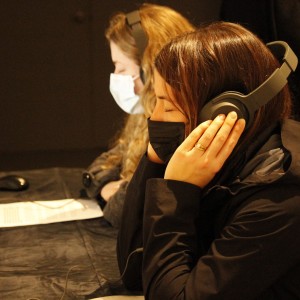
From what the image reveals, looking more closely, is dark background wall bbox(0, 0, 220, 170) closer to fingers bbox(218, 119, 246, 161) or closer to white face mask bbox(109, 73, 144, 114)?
white face mask bbox(109, 73, 144, 114)

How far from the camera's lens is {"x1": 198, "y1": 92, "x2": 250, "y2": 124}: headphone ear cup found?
31.2 inches

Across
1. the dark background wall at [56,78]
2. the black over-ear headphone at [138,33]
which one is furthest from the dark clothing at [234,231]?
the dark background wall at [56,78]

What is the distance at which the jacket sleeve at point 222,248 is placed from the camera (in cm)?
71

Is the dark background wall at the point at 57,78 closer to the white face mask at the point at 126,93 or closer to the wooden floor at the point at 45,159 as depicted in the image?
the wooden floor at the point at 45,159

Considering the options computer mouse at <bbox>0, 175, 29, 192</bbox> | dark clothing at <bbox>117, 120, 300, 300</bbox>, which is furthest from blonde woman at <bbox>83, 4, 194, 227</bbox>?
dark clothing at <bbox>117, 120, 300, 300</bbox>

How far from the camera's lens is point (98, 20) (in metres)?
2.71

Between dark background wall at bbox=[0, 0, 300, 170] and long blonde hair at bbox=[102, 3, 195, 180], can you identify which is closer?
long blonde hair at bbox=[102, 3, 195, 180]

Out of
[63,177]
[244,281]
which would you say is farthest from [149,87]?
[244,281]

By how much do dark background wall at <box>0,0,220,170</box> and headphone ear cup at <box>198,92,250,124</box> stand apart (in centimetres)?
204

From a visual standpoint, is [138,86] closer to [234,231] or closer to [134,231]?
[134,231]

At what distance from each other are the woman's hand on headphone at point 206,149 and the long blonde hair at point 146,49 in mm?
631

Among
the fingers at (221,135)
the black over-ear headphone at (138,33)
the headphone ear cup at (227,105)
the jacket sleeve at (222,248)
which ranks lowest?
the jacket sleeve at (222,248)

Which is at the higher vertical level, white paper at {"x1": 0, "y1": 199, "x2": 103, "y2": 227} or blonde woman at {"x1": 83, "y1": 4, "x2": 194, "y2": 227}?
blonde woman at {"x1": 83, "y1": 4, "x2": 194, "y2": 227}

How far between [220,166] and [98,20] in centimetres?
208
